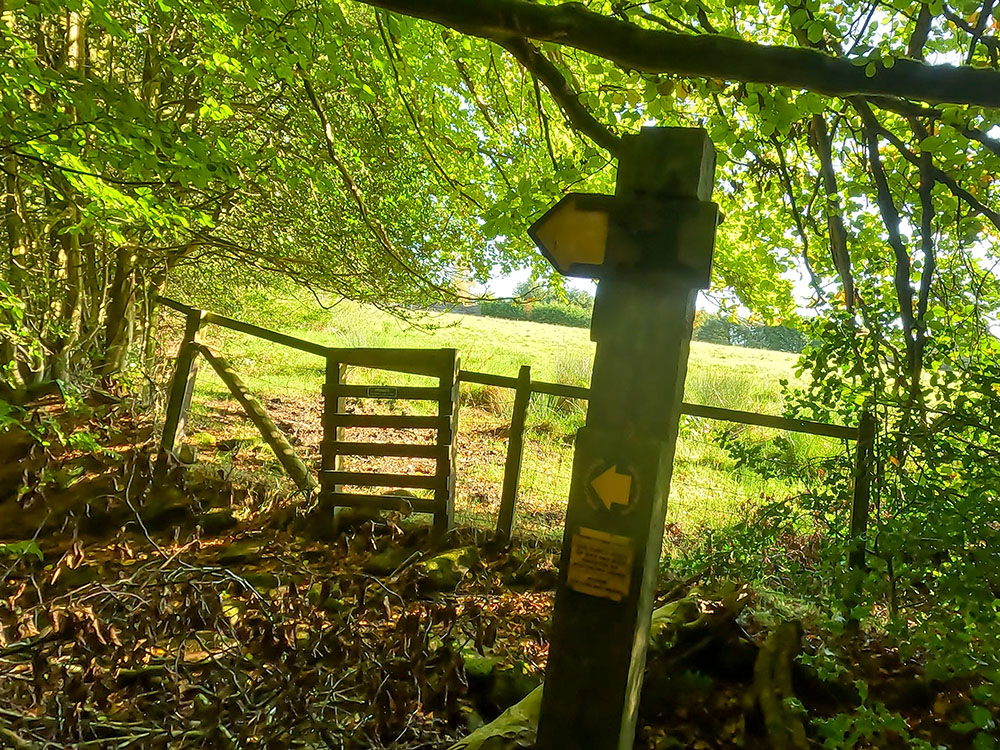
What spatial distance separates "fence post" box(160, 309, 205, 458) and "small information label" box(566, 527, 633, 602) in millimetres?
4615

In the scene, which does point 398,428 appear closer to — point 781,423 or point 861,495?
point 781,423

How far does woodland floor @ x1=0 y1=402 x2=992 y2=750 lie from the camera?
2.12 metres

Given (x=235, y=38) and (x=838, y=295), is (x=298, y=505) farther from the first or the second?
(x=838, y=295)

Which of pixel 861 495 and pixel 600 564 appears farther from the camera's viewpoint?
pixel 861 495

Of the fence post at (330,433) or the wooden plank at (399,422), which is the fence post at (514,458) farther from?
the fence post at (330,433)

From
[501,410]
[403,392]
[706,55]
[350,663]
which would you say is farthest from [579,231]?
[501,410]

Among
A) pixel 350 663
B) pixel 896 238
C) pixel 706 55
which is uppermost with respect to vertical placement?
pixel 706 55

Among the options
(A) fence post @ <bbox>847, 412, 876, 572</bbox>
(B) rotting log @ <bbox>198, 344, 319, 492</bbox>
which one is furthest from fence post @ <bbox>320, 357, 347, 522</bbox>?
(A) fence post @ <bbox>847, 412, 876, 572</bbox>

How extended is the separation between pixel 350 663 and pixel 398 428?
6.68ft

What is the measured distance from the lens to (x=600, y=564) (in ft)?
4.83

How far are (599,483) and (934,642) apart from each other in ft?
4.14

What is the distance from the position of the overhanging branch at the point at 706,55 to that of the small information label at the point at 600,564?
4.72 ft

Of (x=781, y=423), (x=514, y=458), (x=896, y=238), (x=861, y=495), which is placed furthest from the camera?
(x=514, y=458)

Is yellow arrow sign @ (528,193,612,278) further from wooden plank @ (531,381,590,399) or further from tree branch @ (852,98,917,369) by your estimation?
wooden plank @ (531,381,590,399)
